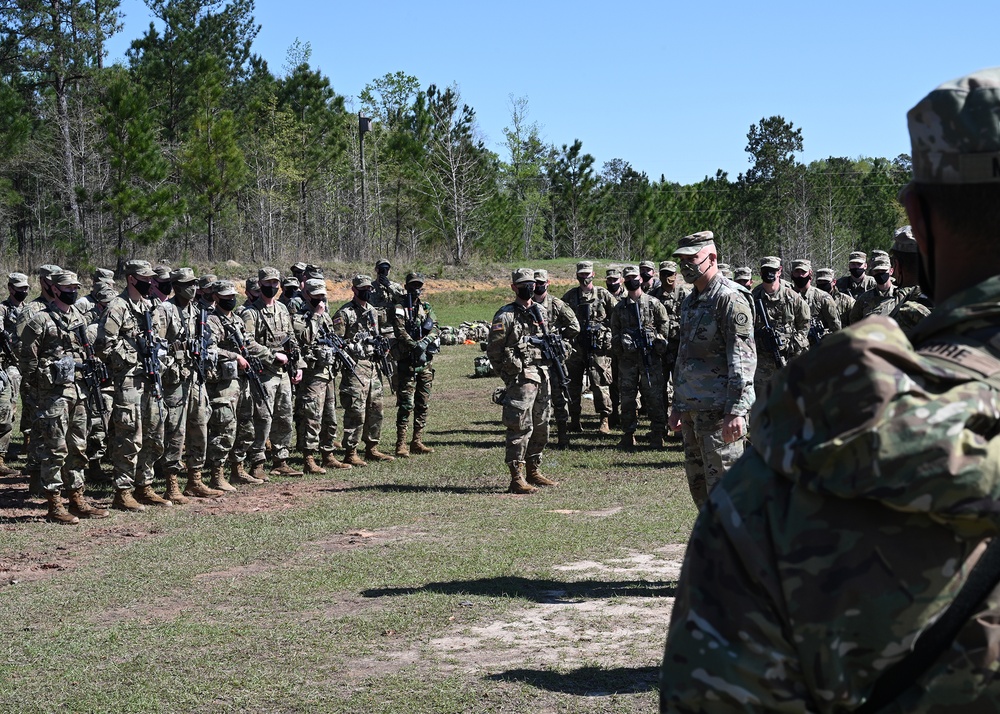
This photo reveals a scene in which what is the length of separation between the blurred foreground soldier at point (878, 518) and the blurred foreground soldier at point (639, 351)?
13.0 metres

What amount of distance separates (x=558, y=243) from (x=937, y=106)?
70.0m

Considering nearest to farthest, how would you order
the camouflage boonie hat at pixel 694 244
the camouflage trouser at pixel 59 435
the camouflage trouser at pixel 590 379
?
1. the camouflage boonie hat at pixel 694 244
2. the camouflage trouser at pixel 59 435
3. the camouflage trouser at pixel 590 379

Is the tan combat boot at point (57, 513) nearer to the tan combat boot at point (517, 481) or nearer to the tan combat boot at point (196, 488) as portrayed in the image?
the tan combat boot at point (196, 488)

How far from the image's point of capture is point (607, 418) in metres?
16.6

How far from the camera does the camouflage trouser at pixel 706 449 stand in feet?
23.4

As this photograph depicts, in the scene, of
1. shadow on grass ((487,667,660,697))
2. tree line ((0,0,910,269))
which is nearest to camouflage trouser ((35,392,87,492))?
shadow on grass ((487,667,660,697))

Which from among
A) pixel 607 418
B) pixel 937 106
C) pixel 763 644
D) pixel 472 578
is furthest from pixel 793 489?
pixel 607 418

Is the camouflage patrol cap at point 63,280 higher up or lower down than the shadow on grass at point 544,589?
higher up

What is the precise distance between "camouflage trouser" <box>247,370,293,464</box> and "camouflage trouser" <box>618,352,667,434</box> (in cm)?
439

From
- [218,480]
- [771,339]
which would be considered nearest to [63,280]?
[218,480]

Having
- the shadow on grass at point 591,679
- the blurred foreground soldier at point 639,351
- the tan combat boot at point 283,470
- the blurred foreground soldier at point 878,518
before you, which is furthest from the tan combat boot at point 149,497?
the blurred foreground soldier at point 878,518

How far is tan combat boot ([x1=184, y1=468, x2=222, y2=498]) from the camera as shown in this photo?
1208 cm

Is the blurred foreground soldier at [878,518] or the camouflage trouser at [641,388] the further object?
the camouflage trouser at [641,388]

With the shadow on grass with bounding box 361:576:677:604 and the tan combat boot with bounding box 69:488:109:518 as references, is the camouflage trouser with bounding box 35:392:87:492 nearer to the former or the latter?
the tan combat boot with bounding box 69:488:109:518
